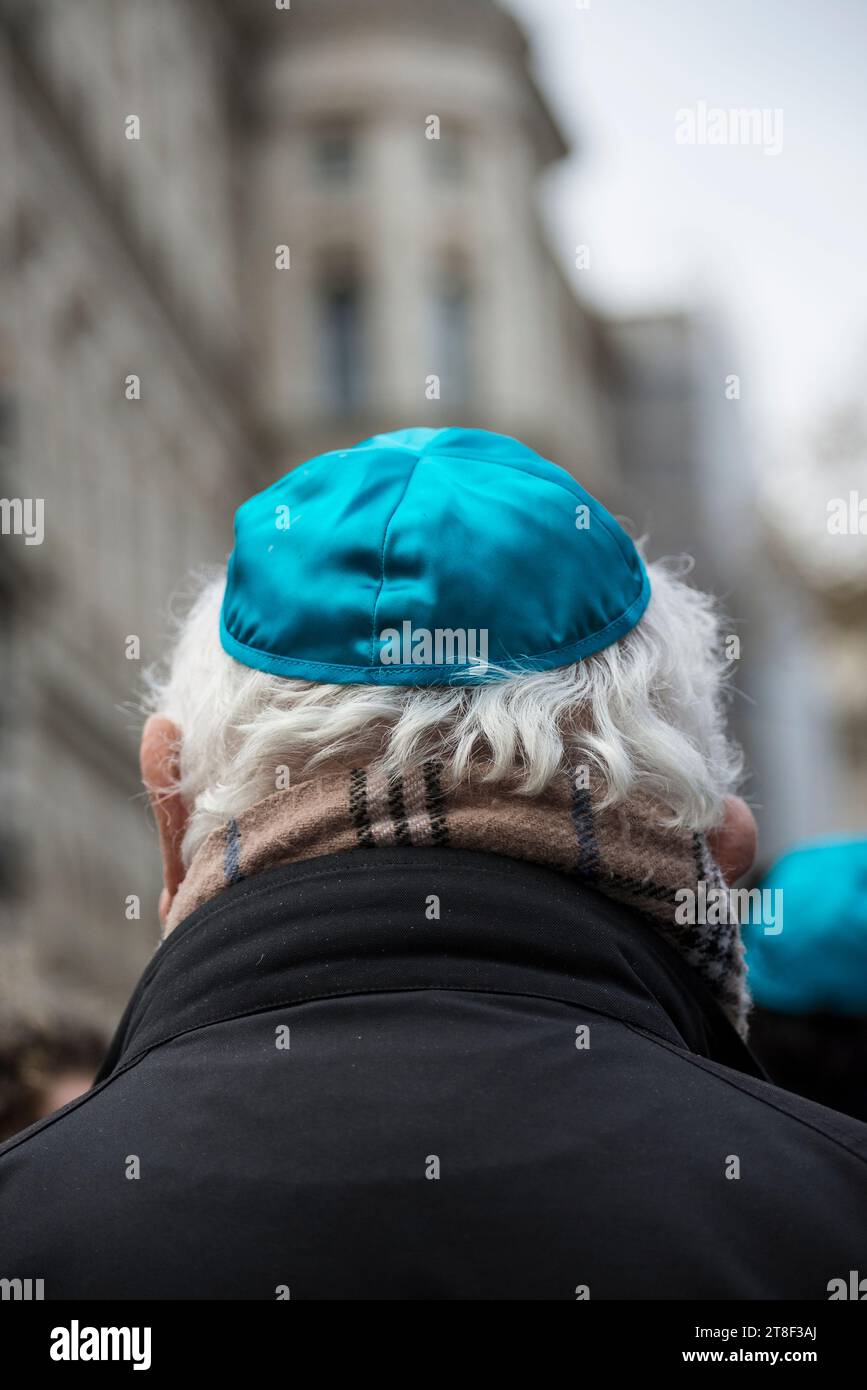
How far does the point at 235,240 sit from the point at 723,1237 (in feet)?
103

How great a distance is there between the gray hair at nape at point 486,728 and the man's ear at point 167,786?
0.02 m

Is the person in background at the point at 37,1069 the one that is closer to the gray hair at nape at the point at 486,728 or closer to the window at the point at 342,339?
the gray hair at nape at the point at 486,728

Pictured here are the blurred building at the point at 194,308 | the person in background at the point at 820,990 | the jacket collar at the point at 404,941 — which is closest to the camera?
the jacket collar at the point at 404,941

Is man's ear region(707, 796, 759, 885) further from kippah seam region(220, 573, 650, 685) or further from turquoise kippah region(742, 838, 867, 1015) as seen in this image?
turquoise kippah region(742, 838, 867, 1015)

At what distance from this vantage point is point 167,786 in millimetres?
1911

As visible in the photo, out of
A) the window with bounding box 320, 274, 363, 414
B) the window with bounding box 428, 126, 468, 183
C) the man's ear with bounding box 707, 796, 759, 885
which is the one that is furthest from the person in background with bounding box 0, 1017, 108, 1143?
the window with bounding box 428, 126, 468, 183

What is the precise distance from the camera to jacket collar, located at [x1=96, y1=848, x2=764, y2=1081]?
1512 millimetres

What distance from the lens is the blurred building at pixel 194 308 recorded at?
1714 cm

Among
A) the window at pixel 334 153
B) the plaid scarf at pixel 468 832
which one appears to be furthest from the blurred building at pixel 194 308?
the plaid scarf at pixel 468 832

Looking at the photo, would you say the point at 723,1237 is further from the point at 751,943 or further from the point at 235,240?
the point at 235,240

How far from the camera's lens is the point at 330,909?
1526mm

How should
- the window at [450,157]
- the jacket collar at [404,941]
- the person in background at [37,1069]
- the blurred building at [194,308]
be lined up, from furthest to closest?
the window at [450,157] → the blurred building at [194,308] → the person in background at [37,1069] → the jacket collar at [404,941]

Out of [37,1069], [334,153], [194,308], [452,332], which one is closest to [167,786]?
[37,1069]
